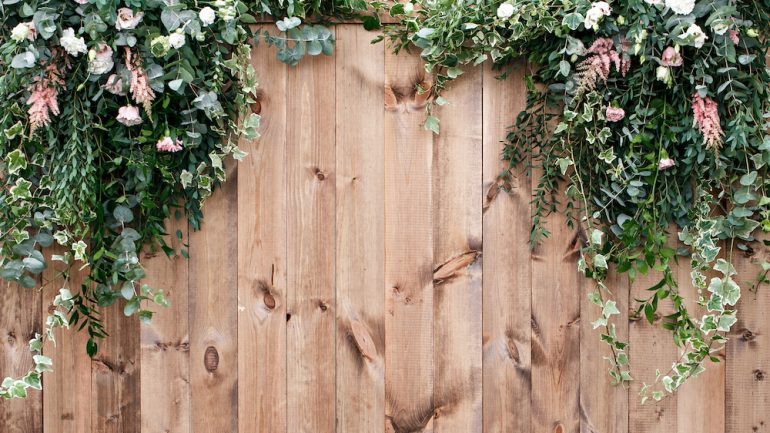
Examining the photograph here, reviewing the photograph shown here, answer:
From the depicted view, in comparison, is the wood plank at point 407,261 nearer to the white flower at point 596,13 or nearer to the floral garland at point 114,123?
the floral garland at point 114,123

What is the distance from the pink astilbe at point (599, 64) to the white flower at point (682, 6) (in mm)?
140

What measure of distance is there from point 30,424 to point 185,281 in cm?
54

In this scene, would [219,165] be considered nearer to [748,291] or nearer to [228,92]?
[228,92]

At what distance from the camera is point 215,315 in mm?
1592

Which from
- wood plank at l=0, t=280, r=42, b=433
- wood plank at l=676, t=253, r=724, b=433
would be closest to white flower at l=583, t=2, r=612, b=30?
wood plank at l=676, t=253, r=724, b=433

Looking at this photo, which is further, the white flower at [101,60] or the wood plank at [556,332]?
the wood plank at [556,332]

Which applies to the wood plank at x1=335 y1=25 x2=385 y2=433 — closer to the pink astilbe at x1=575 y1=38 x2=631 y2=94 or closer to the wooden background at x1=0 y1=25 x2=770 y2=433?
the wooden background at x1=0 y1=25 x2=770 y2=433

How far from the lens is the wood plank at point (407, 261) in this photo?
62.3 inches

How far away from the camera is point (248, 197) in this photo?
1587 millimetres

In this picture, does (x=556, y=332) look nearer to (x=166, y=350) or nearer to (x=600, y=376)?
(x=600, y=376)

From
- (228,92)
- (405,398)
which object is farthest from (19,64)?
(405,398)

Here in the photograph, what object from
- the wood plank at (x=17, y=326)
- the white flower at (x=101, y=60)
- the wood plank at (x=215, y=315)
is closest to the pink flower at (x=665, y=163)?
the wood plank at (x=215, y=315)

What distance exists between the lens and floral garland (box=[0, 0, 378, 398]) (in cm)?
139

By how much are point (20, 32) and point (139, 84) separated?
27 centimetres
